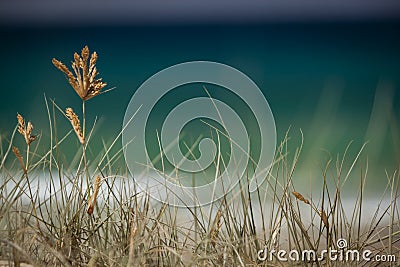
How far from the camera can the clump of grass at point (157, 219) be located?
1.05 meters

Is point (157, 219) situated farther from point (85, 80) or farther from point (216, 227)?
point (85, 80)

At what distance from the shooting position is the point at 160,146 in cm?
127

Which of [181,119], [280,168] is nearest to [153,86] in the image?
[181,119]

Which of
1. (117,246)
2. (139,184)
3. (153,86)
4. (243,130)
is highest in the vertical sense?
(153,86)

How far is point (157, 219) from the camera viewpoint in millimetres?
1146

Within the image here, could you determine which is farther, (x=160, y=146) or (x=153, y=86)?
(x=153, y=86)

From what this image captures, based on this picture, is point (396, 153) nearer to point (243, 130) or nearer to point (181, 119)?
point (243, 130)

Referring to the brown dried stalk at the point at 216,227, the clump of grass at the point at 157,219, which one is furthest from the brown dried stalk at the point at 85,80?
the brown dried stalk at the point at 216,227

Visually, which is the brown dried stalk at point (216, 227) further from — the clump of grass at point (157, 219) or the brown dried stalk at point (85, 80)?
the brown dried stalk at point (85, 80)

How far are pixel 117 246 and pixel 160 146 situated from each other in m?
0.26

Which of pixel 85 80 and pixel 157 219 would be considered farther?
pixel 157 219

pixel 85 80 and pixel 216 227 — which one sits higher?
pixel 85 80

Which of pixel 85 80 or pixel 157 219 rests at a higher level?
pixel 85 80

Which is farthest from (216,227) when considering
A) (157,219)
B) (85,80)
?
(85,80)
